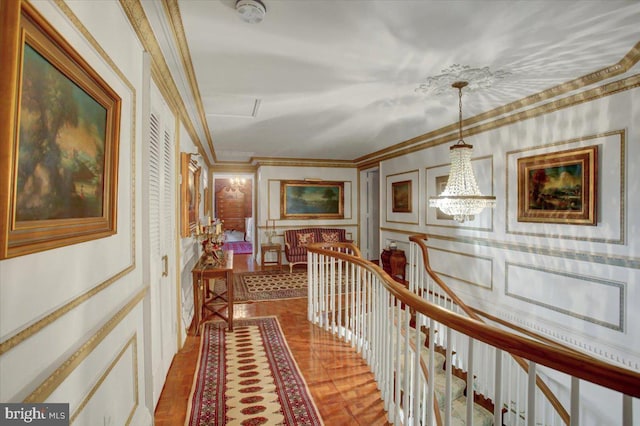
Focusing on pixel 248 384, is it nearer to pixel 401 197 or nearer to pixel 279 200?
pixel 401 197

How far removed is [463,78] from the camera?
121 inches

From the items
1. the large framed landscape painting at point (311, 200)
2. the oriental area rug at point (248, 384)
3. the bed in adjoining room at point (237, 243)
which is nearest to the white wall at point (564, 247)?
the oriental area rug at point (248, 384)

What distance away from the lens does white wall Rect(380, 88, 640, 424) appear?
9.68 feet

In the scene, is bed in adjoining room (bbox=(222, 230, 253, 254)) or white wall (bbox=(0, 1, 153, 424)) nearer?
white wall (bbox=(0, 1, 153, 424))

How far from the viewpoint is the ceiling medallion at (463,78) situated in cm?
292

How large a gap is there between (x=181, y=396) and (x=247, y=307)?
6.97 feet

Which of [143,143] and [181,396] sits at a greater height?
[143,143]

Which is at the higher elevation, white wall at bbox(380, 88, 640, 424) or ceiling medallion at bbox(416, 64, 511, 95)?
ceiling medallion at bbox(416, 64, 511, 95)

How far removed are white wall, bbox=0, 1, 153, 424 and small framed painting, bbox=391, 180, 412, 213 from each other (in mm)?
5250

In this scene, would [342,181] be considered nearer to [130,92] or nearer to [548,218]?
[548,218]

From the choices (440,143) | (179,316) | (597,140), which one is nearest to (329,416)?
(179,316)

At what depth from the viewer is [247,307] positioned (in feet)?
14.9

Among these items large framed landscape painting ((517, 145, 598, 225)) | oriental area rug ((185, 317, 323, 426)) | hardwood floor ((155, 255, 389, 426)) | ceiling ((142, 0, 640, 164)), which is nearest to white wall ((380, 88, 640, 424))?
large framed landscape painting ((517, 145, 598, 225))

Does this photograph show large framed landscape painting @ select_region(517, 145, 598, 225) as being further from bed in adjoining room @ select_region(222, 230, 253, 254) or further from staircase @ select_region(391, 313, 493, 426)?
bed in adjoining room @ select_region(222, 230, 253, 254)
